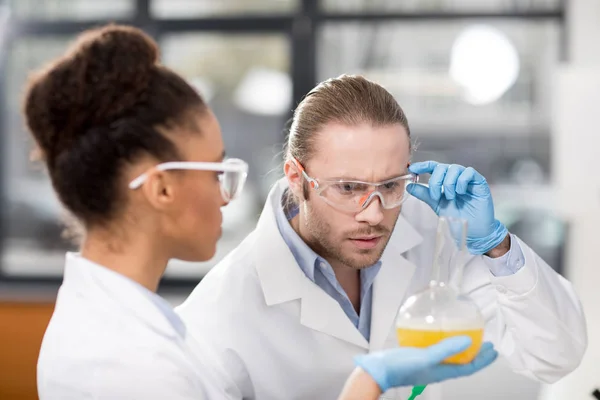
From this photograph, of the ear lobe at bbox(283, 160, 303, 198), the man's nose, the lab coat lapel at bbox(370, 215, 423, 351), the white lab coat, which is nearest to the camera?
the white lab coat

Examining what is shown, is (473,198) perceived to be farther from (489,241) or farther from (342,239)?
(342,239)

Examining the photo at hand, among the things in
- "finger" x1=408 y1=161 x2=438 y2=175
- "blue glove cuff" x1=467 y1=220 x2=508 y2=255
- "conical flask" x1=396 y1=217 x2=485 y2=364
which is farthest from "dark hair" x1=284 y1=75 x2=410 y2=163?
"conical flask" x1=396 y1=217 x2=485 y2=364

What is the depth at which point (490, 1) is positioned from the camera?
424cm

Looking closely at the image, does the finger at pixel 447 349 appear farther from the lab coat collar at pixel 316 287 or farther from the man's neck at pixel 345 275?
the man's neck at pixel 345 275

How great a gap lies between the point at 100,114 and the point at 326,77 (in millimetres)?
3222

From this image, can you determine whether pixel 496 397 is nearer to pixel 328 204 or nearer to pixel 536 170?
pixel 536 170

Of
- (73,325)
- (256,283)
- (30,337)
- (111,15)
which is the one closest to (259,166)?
(111,15)

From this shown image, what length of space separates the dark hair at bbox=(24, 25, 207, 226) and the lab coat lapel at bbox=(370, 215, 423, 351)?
0.91 m

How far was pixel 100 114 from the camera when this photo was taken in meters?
1.28

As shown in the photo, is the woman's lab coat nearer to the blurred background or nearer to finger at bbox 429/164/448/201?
finger at bbox 429/164/448/201

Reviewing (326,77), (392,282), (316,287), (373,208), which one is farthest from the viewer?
(326,77)

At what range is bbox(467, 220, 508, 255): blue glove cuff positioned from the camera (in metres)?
1.97

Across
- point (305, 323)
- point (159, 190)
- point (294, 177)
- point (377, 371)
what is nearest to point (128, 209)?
point (159, 190)

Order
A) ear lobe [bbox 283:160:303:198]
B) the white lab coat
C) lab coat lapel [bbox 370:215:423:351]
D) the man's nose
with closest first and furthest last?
1. the white lab coat
2. the man's nose
3. lab coat lapel [bbox 370:215:423:351]
4. ear lobe [bbox 283:160:303:198]
